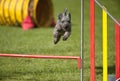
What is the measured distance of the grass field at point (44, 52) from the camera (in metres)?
6.55

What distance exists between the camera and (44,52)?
8.77 m

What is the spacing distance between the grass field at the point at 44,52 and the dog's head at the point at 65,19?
0.87 meters

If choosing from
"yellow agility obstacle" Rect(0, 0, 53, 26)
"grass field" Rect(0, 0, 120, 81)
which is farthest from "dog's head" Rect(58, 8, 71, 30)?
"yellow agility obstacle" Rect(0, 0, 53, 26)

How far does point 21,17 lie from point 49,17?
86 centimetres

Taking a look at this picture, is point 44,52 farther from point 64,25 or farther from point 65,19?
point 65,19

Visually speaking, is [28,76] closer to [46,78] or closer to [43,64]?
[46,78]

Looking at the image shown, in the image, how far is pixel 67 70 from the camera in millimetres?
6945

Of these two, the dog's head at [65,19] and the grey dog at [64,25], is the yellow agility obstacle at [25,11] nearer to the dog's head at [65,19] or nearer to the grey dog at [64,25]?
the grey dog at [64,25]

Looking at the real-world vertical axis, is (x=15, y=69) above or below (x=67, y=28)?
below

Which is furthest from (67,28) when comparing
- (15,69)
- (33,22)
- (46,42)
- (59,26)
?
(33,22)

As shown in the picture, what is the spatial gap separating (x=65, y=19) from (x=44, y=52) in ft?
10.3

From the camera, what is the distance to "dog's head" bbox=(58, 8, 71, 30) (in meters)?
5.65

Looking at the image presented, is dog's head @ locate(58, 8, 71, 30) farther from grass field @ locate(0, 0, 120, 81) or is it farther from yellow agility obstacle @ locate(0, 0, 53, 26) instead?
yellow agility obstacle @ locate(0, 0, 53, 26)

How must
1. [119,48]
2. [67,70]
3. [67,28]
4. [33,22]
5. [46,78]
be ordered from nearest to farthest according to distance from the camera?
[119,48] < [67,28] < [46,78] < [67,70] < [33,22]
